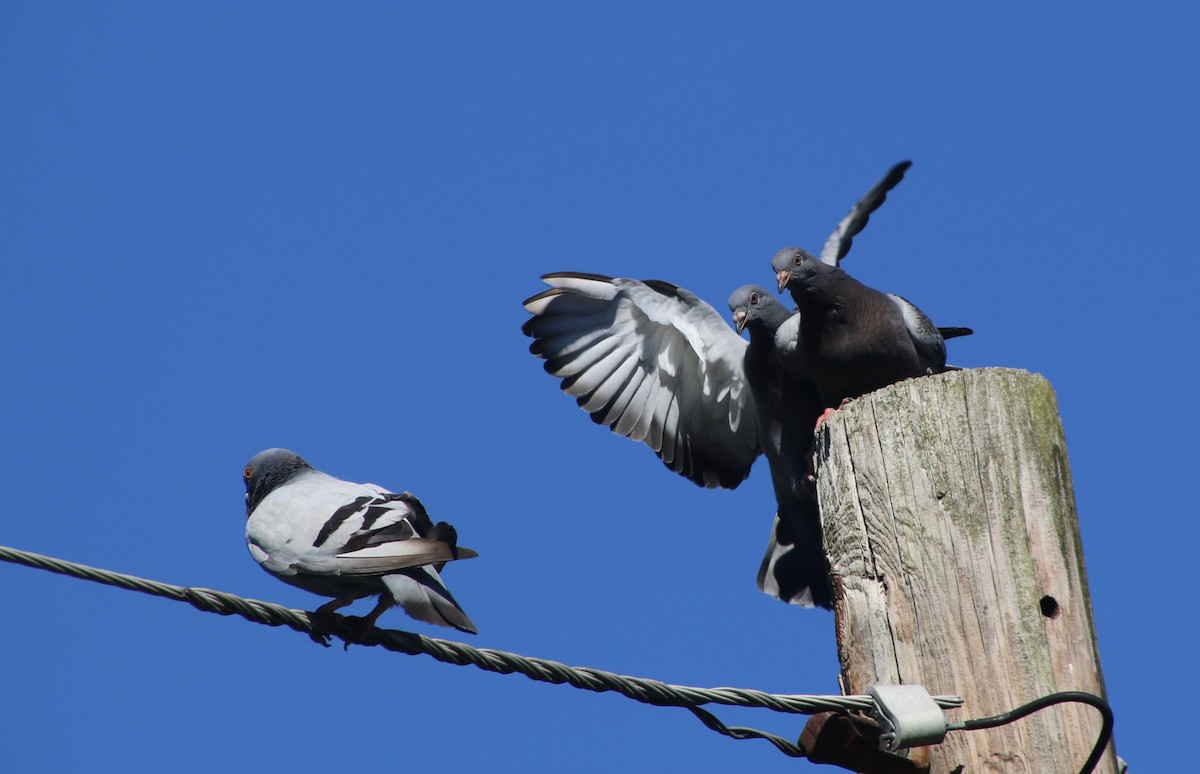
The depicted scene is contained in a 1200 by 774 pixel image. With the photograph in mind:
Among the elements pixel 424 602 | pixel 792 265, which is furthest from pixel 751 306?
pixel 424 602

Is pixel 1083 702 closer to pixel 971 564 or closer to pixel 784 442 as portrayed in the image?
pixel 971 564

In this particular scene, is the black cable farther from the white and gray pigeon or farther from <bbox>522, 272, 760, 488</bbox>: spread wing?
<bbox>522, 272, 760, 488</bbox>: spread wing

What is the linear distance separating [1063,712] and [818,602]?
3289 mm

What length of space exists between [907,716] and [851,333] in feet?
11.0

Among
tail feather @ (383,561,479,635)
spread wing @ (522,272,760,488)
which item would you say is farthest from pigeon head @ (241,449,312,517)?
spread wing @ (522,272,760,488)

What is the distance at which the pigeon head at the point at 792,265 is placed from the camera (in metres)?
6.71

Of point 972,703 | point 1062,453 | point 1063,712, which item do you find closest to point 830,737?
point 972,703

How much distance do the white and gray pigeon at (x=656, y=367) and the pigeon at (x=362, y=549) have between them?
2318 mm

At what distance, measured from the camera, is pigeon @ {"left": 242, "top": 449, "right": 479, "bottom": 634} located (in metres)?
4.48

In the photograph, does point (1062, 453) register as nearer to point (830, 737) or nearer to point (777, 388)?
point (830, 737)

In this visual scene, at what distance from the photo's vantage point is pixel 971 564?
3.58 m

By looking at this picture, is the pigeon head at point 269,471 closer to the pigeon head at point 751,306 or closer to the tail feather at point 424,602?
the tail feather at point 424,602

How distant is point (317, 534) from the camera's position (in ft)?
15.5

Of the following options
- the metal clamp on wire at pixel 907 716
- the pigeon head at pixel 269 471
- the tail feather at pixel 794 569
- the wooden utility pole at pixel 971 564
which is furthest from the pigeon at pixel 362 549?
the tail feather at pixel 794 569
